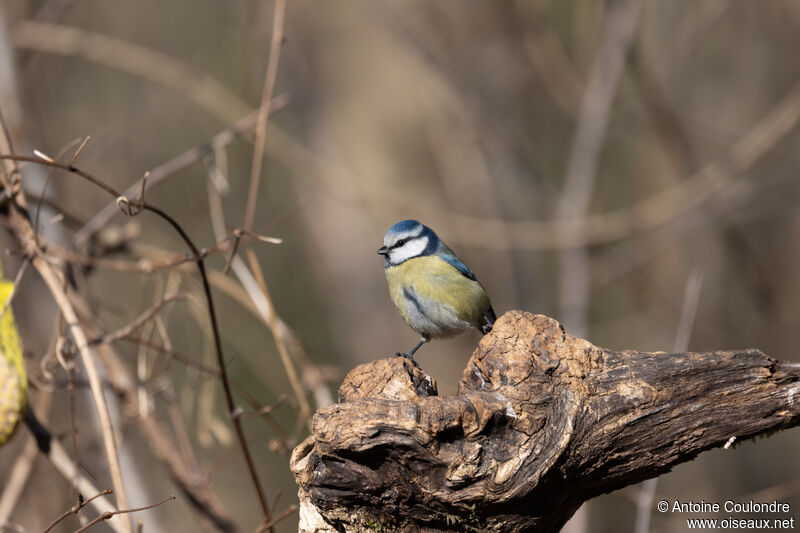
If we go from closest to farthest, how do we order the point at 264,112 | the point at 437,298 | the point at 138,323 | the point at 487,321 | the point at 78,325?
the point at 78,325
the point at 138,323
the point at 264,112
the point at 437,298
the point at 487,321

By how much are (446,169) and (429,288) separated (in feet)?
11.0

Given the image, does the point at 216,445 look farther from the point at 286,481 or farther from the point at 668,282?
the point at 668,282

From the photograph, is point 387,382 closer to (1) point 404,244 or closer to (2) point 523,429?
(2) point 523,429

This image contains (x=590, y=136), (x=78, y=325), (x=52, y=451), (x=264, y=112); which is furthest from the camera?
(x=590, y=136)

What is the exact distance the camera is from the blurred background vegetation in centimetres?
397

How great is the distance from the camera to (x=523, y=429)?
1.46 metres

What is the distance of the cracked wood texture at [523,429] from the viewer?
1.38 m

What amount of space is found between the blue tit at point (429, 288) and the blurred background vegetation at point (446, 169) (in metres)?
0.57

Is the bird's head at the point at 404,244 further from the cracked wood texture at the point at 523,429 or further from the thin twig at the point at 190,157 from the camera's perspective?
the cracked wood texture at the point at 523,429

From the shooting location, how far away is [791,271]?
5.70 m

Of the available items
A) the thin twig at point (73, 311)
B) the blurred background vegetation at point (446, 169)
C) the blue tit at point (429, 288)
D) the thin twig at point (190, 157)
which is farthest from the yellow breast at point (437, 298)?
the thin twig at point (73, 311)

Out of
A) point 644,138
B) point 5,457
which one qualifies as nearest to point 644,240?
point 644,138

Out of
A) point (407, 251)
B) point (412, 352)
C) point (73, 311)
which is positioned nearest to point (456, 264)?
point (407, 251)

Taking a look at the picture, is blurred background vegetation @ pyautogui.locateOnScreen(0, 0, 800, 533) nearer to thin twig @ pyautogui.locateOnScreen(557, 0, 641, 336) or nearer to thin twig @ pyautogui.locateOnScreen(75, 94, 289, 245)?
thin twig @ pyautogui.locateOnScreen(557, 0, 641, 336)
